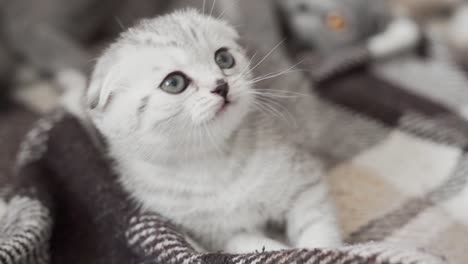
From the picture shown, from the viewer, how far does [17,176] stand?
110 cm

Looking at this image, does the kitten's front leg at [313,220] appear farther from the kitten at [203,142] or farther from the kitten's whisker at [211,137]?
the kitten's whisker at [211,137]

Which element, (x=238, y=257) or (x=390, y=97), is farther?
(x=390, y=97)

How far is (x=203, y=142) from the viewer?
84 cm

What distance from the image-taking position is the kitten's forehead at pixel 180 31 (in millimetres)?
829

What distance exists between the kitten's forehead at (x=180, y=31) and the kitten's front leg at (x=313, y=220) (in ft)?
0.99

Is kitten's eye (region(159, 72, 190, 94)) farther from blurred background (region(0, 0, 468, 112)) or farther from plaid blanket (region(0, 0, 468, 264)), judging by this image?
blurred background (region(0, 0, 468, 112))

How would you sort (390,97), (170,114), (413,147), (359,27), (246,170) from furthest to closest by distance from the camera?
(359,27) < (390,97) < (413,147) < (246,170) < (170,114)

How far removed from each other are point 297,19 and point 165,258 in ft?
2.95

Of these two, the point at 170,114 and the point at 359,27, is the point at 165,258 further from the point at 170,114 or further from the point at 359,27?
the point at 359,27

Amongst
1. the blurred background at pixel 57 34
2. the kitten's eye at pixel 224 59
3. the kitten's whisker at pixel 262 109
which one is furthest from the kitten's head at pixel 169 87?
the blurred background at pixel 57 34

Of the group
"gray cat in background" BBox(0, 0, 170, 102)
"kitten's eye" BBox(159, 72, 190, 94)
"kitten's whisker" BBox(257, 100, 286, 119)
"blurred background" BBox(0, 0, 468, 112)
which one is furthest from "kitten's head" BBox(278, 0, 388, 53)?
"kitten's eye" BBox(159, 72, 190, 94)

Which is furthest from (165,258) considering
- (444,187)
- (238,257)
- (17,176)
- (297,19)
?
(297,19)

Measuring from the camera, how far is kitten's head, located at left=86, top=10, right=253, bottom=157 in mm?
794

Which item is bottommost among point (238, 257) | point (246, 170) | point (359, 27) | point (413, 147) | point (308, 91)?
point (238, 257)
